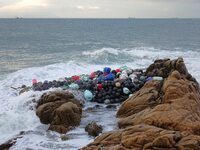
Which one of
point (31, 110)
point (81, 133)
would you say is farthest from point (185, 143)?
point (31, 110)

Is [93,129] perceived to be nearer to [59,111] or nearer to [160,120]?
[59,111]

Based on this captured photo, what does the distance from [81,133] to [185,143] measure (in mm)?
5166

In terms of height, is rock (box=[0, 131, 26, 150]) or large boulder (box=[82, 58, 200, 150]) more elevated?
large boulder (box=[82, 58, 200, 150])

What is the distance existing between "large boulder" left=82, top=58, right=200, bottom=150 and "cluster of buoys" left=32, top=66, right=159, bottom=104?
2.29m

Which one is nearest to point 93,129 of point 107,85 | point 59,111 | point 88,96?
point 59,111

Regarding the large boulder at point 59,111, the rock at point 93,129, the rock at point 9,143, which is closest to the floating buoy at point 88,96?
the large boulder at point 59,111

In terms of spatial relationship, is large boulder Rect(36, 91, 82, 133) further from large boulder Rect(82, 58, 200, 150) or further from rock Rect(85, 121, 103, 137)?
large boulder Rect(82, 58, 200, 150)

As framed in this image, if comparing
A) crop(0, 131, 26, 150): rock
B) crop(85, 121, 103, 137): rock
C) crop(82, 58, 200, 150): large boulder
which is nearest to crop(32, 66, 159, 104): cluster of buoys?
crop(82, 58, 200, 150): large boulder

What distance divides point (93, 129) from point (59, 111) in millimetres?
1802

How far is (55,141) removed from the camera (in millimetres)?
13609

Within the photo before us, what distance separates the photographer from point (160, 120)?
12680 mm

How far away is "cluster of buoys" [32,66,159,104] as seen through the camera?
19.1 m

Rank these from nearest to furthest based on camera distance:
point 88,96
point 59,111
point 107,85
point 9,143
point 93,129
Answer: point 9,143 → point 93,129 → point 59,111 → point 88,96 → point 107,85

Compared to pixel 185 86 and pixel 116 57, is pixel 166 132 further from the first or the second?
pixel 116 57
